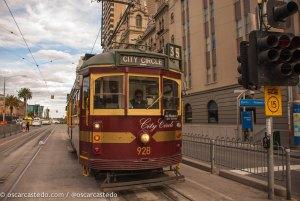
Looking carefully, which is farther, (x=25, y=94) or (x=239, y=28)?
(x=25, y=94)

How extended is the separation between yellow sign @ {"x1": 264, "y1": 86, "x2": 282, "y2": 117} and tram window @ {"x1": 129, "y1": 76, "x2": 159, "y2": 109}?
271cm

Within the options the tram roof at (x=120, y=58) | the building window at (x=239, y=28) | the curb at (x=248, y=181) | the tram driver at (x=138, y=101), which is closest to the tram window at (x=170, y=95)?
the tram roof at (x=120, y=58)

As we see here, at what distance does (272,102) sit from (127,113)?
3.44m

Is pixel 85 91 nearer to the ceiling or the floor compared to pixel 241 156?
nearer to the ceiling

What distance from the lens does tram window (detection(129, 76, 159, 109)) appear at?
959 cm

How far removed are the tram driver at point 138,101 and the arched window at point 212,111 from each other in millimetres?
26218

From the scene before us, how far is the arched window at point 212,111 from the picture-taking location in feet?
116

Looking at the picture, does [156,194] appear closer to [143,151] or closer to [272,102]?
[143,151]

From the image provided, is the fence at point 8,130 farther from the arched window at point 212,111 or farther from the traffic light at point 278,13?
the traffic light at point 278,13

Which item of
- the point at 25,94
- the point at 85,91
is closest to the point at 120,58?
the point at 85,91

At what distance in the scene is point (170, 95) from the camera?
1024cm

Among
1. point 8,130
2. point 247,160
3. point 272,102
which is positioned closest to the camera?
point 272,102

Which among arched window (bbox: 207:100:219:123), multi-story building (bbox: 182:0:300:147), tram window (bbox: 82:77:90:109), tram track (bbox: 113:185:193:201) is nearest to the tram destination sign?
tram window (bbox: 82:77:90:109)

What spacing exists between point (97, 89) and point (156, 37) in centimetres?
4747
